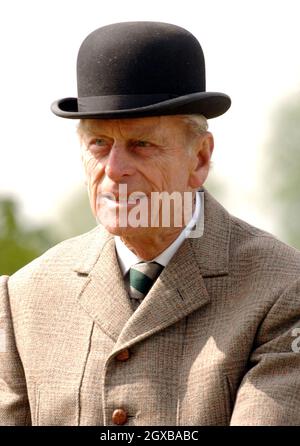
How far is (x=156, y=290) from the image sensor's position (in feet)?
17.6

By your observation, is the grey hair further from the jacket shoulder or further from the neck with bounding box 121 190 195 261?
the jacket shoulder

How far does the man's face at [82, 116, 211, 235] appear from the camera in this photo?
5.16m

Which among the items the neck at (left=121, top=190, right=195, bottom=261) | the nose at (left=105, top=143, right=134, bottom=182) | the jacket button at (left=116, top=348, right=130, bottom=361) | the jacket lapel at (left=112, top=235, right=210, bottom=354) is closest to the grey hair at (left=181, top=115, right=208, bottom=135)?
the nose at (left=105, top=143, right=134, bottom=182)

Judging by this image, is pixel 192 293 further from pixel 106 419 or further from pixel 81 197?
pixel 81 197

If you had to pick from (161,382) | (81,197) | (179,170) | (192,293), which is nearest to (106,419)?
(161,382)

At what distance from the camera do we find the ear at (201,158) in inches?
211

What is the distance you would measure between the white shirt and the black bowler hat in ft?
1.45

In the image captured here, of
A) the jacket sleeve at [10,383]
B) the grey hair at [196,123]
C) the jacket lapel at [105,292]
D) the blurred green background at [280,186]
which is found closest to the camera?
the grey hair at [196,123]

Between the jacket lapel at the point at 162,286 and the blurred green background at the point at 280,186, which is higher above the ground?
the jacket lapel at the point at 162,286

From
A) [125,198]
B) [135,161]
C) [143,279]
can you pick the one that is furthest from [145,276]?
[135,161]

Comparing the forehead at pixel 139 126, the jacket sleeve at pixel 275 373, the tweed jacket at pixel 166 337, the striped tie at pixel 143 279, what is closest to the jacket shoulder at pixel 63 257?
the tweed jacket at pixel 166 337

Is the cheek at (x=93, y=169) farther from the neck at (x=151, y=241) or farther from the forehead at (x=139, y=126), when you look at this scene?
the neck at (x=151, y=241)
